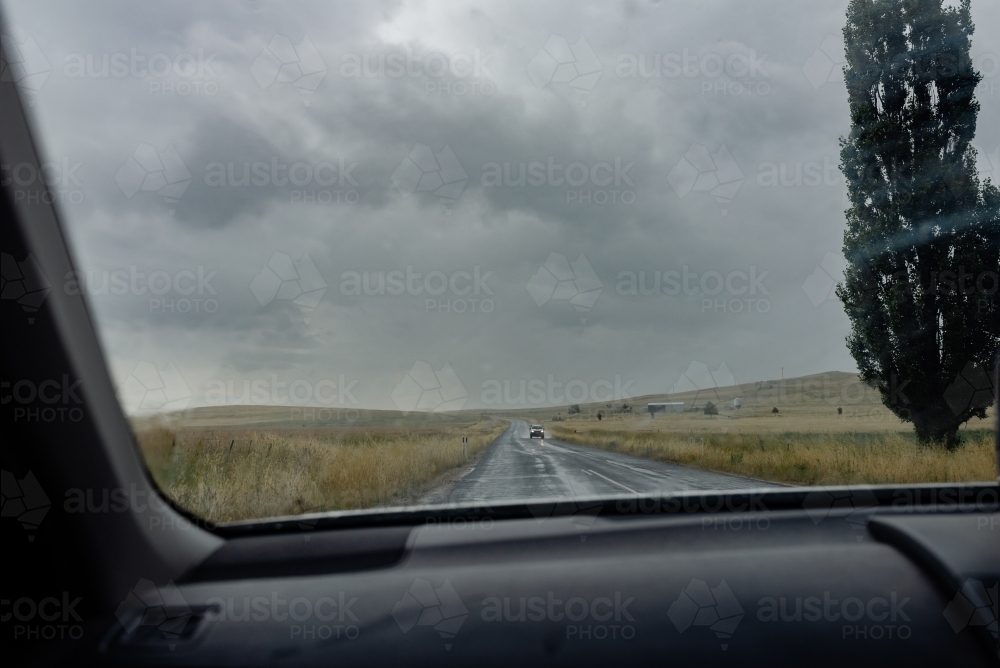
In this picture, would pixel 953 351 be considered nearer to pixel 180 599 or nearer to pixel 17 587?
pixel 180 599

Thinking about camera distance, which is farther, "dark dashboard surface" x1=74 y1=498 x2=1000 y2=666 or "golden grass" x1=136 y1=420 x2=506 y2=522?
"golden grass" x1=136 y1=420 x2=506 y2=522

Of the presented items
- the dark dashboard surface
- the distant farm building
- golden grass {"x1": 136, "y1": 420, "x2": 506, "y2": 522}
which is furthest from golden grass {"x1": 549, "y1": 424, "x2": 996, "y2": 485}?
golden grass {"x1": 136, "y1": 420, "x2": 506, "y2": 522}

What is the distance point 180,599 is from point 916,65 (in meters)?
7.38

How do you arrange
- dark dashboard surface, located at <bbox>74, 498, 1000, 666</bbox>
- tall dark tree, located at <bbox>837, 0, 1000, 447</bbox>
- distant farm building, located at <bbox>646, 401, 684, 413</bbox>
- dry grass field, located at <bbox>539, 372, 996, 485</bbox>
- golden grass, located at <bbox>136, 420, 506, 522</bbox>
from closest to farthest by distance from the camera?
dark dashboard surface, located at <bbox>74, 498, 1000, 666</bbox>, golden grass, located at <bbox>136, 420, 506, 522</bbox>, dry grass field, located at <bbox>539, 372, 996, 485</bbox>, distant farm building, located at <bbox>646, 401, 684, 413</bbox>, tall dark tree, located at <bbox>837, 0, 1000, 447</bbox>

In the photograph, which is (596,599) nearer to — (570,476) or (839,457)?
(839,457)

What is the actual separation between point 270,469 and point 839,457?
3.63 m

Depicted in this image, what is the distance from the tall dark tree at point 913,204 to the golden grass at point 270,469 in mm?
4184

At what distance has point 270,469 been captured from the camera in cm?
346

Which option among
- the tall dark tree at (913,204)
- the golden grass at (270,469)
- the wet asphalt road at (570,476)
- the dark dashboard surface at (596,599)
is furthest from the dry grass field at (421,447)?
the tall dark tree at (913,204)

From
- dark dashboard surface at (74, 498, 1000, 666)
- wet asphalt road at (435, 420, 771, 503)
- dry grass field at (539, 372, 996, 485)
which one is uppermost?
dark dashboard surface at (74, 498, 1000, 666)

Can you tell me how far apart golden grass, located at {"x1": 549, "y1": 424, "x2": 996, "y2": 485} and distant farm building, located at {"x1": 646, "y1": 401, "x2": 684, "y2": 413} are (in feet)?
2.11

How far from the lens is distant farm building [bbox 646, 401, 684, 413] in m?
5.04

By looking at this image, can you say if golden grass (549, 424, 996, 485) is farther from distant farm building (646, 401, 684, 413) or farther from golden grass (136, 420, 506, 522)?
golden grass (136, 420, 506, 522)

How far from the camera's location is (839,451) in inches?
175
